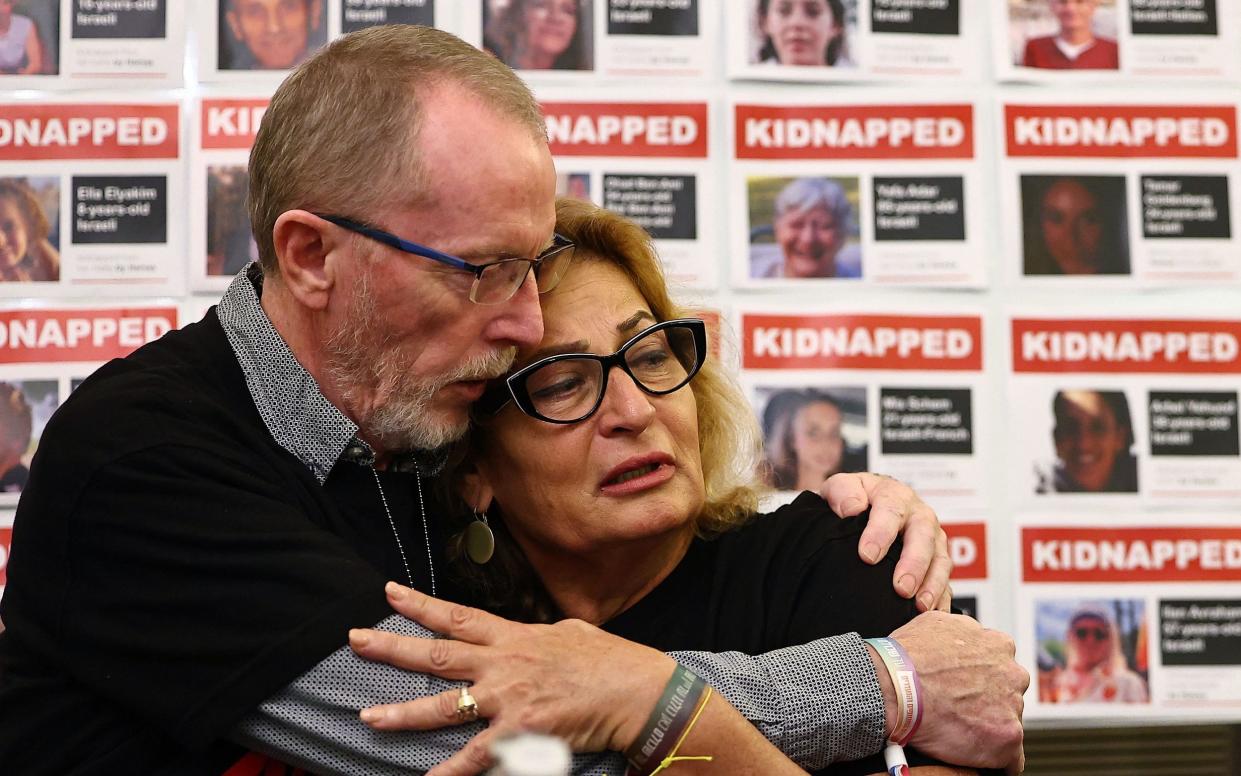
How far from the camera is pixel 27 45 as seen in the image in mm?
2941

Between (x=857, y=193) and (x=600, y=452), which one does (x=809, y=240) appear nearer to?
(x=857, y=193)

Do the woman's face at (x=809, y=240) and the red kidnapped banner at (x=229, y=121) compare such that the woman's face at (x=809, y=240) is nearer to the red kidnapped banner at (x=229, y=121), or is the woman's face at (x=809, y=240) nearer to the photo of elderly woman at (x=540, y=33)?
the photo of elderly woman at (x=540, y=33)

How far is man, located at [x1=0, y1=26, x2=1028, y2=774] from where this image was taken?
1.47 m

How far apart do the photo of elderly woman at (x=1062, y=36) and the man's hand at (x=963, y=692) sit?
71.3 inches

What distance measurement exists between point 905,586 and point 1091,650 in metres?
1.40

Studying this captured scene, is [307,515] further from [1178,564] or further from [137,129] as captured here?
[1178,564]

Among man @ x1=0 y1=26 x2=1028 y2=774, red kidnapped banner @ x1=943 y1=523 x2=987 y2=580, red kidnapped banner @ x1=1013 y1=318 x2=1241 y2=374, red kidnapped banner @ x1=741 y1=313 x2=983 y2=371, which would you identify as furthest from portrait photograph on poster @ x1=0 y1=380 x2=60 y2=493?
red kidnapped banner @ x1=1013 y1=318 x2=1241 y2=374

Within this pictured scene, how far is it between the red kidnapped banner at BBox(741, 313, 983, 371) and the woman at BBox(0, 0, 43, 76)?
180 cm

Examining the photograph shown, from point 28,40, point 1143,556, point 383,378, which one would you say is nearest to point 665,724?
point 383,378

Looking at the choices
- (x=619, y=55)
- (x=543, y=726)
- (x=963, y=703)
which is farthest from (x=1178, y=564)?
(x=543, y=726)

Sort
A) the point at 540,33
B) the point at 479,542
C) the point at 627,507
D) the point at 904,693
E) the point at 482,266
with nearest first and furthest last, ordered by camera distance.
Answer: the point at 904,693 < the point at 482,266 < the point at 627,507 < the point at 479,542 < the point at 540,33

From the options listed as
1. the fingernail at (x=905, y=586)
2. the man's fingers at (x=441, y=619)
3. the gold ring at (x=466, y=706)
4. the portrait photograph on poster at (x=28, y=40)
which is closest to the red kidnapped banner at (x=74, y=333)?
the portrait photograph on poster at (x=28, y=40)

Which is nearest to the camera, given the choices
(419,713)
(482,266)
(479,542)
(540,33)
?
(419,713)

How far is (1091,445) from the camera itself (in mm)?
3004
